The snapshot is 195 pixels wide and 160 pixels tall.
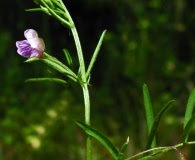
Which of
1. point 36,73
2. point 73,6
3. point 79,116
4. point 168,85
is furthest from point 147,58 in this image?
point 73,6

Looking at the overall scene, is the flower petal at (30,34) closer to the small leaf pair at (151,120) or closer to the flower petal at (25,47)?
the flower petal at (25,47)

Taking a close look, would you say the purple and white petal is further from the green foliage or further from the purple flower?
the green foliage

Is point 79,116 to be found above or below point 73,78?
below

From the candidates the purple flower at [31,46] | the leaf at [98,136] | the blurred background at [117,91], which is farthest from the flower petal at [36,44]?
the blurred background at [117,91]

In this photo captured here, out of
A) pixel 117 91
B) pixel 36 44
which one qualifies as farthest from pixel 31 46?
pixel 117 91

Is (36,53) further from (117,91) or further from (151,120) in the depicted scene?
(117,91)

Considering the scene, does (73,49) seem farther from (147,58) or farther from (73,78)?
(73,78)
